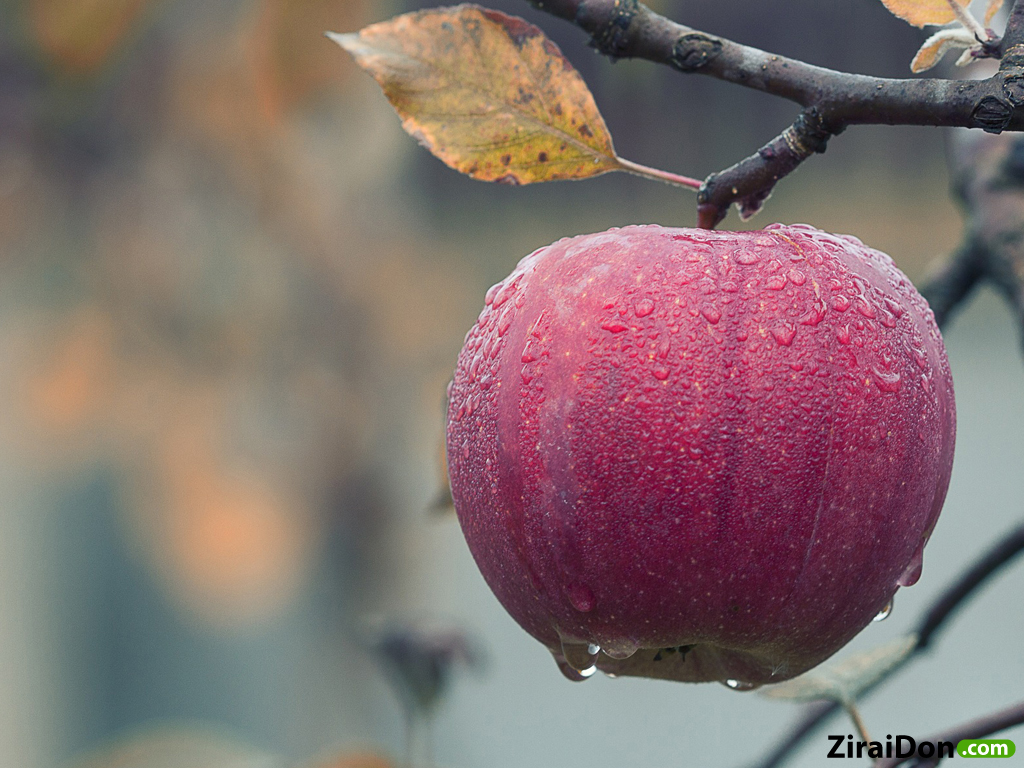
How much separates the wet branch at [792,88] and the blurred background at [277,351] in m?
0.44

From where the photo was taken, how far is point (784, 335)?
0.29 metres

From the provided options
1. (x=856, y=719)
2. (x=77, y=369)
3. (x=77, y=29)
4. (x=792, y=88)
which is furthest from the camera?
(x=77, y=369)

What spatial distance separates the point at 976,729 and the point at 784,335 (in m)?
0.17

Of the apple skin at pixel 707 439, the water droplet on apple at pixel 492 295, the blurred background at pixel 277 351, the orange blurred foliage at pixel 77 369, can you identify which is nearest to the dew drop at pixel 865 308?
the apple skin at pixel 707 439

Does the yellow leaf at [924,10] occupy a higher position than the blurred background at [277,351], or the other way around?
the yellow leaf at [924,10]

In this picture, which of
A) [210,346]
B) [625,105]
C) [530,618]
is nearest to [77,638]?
[210,346]

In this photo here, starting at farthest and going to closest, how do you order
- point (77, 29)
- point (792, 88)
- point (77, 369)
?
point (77, 369) → point (77, 29) → point (792, 88)

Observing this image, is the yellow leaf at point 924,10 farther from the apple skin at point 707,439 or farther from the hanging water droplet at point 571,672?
the hanging water droplet at point 571,672

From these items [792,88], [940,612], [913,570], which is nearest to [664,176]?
[792,88]

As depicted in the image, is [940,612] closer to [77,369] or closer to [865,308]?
[865,308]

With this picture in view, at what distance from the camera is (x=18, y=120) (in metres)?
1.33

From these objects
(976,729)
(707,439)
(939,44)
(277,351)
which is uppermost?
(939,44)

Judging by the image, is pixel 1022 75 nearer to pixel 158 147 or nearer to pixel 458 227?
pixel 158 147

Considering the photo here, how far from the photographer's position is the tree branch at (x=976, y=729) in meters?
0.33
